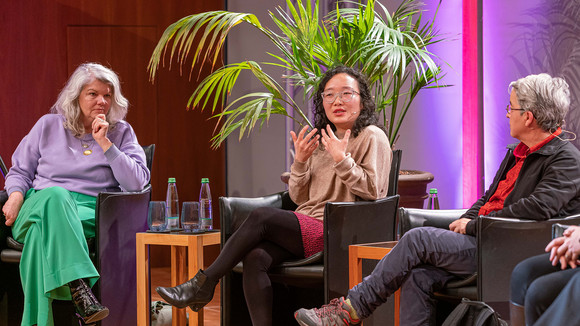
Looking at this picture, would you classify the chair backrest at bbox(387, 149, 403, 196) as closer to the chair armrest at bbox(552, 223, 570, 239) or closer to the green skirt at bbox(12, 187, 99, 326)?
the chair armrest at bbox(552, 223, 570, 239)

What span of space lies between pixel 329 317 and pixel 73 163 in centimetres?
163

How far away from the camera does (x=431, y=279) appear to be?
7.77 feet

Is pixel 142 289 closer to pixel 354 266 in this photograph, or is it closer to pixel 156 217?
pixel 156 217

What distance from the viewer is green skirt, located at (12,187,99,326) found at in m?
2.92

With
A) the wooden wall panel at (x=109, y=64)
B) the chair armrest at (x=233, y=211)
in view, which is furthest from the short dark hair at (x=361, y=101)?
the wooden wall panel at (x=109, y=64)

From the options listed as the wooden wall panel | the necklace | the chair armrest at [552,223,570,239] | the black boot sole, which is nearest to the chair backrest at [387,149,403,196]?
the chair armrest at [552,223,570,239]

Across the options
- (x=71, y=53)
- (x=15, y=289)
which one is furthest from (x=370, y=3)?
(x=71, y=53)

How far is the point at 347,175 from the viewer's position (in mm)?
2816

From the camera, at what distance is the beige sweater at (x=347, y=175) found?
284 centimetres

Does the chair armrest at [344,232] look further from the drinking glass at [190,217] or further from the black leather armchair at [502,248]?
the drinking glass at [190,217]

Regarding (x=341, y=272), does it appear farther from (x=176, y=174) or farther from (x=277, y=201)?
(x=176, y=174)

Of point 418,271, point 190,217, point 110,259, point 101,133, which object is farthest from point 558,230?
point 101,133

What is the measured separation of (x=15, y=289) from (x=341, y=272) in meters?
1.62

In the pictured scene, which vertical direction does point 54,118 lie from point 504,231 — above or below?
above
